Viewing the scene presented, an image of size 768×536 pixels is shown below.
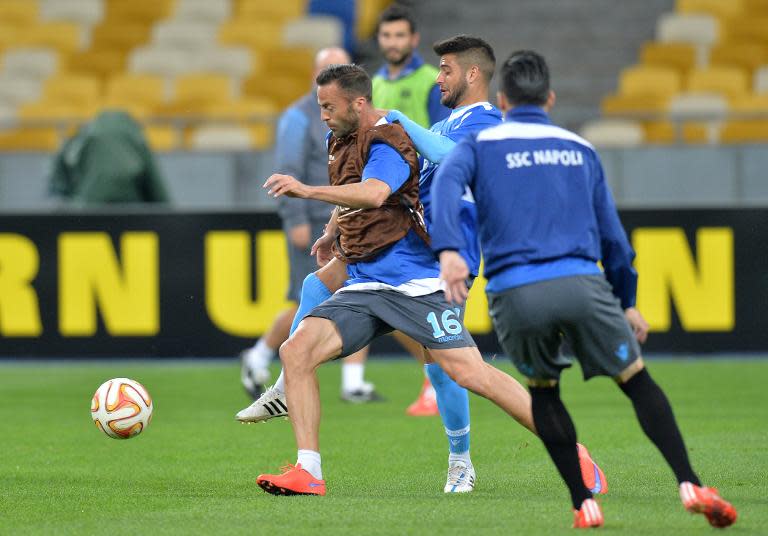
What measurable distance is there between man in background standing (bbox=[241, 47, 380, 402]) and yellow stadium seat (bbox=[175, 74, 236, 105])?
939cm

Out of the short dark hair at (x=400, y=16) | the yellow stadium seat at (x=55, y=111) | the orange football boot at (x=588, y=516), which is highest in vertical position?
the short dark hair at (x=400, y=16)

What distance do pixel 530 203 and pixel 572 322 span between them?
482mm

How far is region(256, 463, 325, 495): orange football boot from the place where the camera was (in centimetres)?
662

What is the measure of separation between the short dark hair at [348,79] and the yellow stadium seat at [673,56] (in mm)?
14000

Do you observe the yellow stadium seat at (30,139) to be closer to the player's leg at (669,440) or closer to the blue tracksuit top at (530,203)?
the blue tracksuit top at (530,203)

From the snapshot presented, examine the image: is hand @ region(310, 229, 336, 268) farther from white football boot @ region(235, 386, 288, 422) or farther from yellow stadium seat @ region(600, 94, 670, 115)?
yellow stadium seat @ region(600, 94, 670, 115)

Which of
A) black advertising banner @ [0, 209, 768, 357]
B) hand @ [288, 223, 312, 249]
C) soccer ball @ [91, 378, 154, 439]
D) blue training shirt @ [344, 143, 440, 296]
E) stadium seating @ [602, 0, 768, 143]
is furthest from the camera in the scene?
stadium seating @ [602, 0, 768, 143]

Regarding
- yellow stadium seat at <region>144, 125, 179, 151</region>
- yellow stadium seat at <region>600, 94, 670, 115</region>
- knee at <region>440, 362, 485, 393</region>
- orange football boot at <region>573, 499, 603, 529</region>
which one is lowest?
yellow stadium seat at <region>144, 125, 179, 151</region>

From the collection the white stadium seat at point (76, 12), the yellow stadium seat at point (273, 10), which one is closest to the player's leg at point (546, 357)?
the yellow stadium seat at point (273, 10)

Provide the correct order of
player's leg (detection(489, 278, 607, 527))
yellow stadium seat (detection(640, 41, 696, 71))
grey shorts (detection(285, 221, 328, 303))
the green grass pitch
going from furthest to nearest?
yellow stadium seat (detection(640, 41, 696, 71)) → grey shorts (detection(285, 221, 328, 303)) → the green grass pitch → player's leg (detection(489, 278, 607, 527))

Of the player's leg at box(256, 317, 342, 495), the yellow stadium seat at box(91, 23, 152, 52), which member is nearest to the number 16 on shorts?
the player's leg at box(256, 317, 342, 495)

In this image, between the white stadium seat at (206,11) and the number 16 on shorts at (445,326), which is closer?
the number 16 on shorts at (445,326)

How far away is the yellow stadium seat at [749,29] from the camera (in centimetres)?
1947

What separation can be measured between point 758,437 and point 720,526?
3.28 metres
